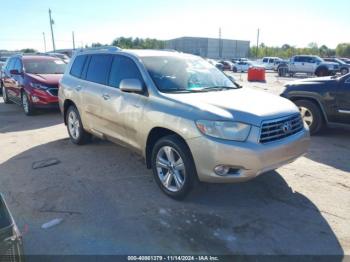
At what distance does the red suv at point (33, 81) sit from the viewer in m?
9.09

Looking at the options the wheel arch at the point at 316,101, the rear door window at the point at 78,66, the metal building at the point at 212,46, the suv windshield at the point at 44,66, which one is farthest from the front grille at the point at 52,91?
the metal building at the point at 212,46

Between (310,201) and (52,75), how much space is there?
829 centimetres

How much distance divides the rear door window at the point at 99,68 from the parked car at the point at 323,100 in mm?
4100

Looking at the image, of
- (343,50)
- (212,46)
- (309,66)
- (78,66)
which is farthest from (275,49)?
(78,66)

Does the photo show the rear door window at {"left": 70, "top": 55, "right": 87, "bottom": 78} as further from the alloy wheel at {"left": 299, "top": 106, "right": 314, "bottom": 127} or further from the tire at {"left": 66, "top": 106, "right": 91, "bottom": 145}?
the alloy wheel at {"left": 299, "top": 106, "right": 314, "bottom": 127}

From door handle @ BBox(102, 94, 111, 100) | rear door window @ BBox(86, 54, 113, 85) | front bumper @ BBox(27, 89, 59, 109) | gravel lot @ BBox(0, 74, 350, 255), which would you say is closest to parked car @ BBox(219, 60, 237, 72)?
front bumper @ BBox(27, 89, 59, 109)

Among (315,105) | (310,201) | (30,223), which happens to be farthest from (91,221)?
(315,105)

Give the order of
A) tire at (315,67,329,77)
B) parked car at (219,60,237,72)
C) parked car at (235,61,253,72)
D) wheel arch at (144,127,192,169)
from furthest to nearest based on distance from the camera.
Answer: parked car at (219,60,237,72)
parked car at (235,61,253,72)
tire at (315,67,329,77)
wheel arch at (144,127,192,169)

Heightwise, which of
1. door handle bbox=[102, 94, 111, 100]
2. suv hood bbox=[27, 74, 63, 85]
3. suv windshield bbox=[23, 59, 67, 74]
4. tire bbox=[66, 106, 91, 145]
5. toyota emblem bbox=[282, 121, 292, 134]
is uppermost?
suv windshield bbox=[23, 59, 67, 74]

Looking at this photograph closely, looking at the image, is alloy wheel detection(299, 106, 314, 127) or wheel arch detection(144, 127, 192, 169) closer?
wheel arch detection(144, 127, 192, 169)

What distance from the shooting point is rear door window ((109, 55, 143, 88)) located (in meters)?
4.49

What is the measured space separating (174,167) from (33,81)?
6869 mm

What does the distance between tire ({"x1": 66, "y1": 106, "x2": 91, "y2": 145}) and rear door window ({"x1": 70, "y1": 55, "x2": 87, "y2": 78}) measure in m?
0.64

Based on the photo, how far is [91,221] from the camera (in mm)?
3484
